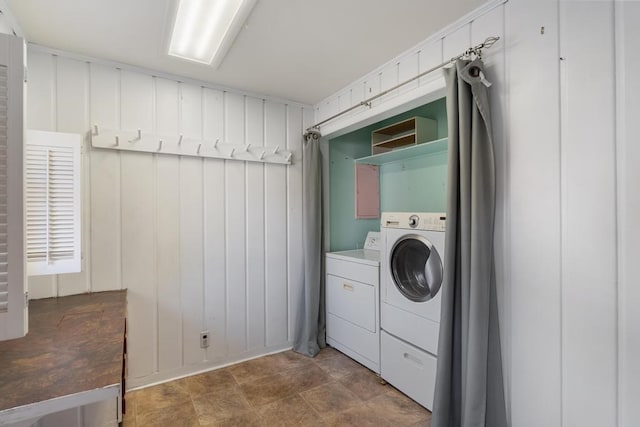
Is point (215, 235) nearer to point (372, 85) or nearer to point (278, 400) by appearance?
point (278, 400)

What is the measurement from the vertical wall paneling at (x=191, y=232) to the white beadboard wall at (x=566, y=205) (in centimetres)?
207

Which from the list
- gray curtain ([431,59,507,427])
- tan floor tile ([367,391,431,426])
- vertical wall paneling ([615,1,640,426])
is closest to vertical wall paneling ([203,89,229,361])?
tan floor tile ([367,391,431,426])

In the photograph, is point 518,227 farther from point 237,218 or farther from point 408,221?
point 237,218

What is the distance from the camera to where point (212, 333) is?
2.55 meters

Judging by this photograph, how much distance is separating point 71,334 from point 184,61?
6.07 ft

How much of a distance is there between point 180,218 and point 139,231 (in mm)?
302

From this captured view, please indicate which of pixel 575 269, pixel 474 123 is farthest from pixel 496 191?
pixel 575 269

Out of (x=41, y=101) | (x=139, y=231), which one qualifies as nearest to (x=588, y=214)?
(x=139, y=231)

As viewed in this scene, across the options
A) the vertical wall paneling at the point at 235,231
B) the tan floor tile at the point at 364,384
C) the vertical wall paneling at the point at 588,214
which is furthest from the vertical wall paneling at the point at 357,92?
the tan floor tile at the point at 364,384

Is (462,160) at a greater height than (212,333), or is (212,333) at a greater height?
(462,160)

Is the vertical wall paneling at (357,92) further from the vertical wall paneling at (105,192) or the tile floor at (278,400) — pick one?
the tile floor at (278,400)

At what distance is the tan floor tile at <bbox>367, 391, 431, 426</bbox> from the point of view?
190cm

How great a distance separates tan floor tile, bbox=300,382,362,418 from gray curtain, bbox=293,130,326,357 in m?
0.58

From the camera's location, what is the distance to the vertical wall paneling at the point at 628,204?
A: 117cm
